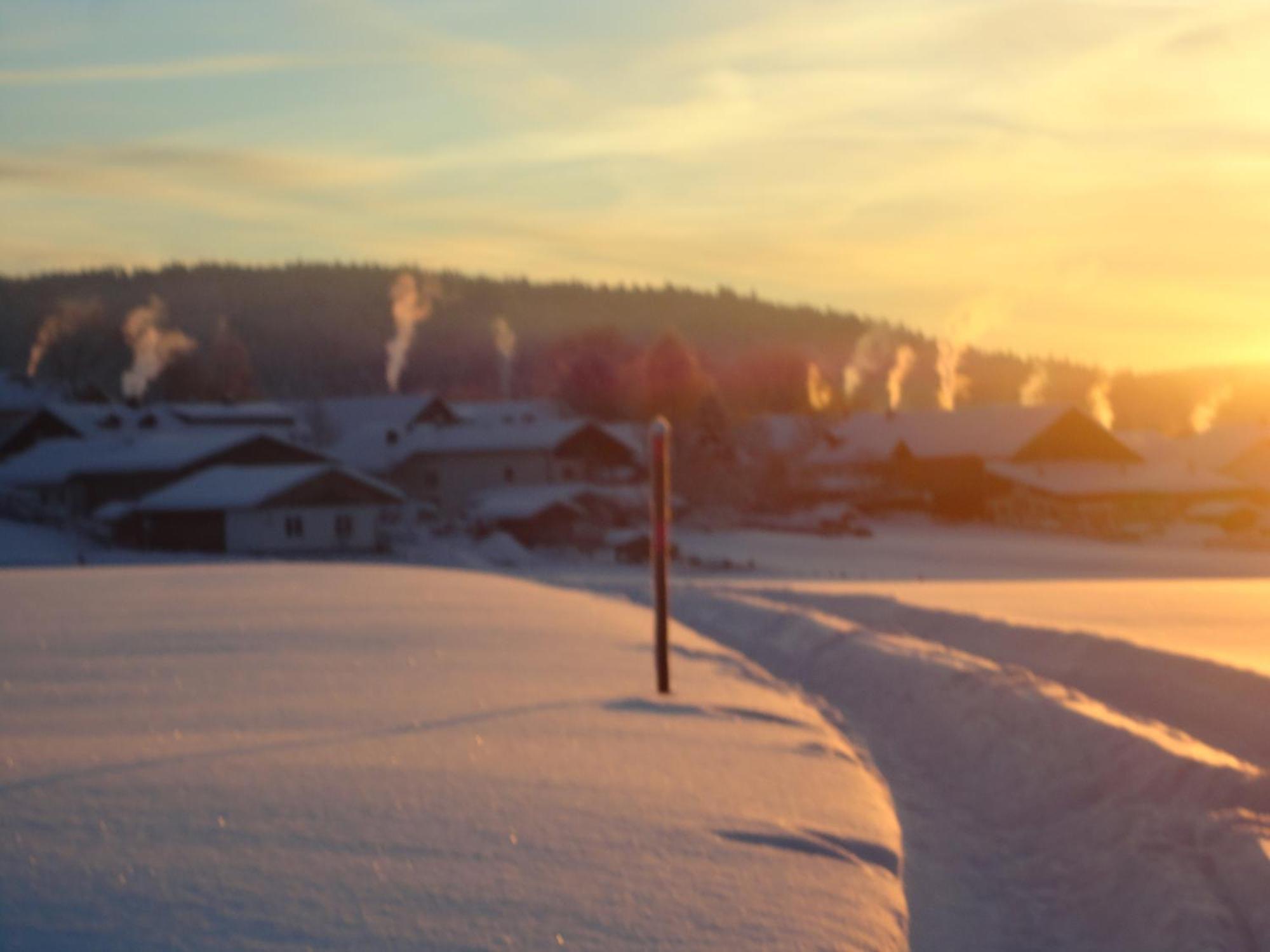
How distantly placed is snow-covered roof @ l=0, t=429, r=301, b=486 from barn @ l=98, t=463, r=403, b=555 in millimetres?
5298

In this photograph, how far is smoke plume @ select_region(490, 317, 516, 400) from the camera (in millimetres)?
135250

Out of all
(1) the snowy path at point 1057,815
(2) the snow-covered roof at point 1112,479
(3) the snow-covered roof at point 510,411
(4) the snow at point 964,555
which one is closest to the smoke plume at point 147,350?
(3) the snow-covered roof at point 510,411

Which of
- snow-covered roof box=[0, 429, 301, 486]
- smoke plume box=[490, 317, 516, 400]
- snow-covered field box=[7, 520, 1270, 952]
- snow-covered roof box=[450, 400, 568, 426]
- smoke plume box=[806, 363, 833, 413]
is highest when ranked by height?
smoke plume box=[490, 317, 516, 400]

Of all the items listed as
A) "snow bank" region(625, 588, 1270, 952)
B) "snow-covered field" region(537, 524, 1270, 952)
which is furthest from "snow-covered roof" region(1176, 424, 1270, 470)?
"snow bank" region(625, 588, 1270, 952)

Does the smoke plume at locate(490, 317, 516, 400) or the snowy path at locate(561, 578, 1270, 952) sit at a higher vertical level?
the smoke plume at locate(490, 317, 516, 400)

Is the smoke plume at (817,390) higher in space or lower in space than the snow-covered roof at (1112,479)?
higher

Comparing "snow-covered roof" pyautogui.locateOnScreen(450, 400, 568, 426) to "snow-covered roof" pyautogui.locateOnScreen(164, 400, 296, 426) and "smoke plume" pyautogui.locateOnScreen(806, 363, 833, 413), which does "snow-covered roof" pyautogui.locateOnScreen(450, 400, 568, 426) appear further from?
"smoke plume" pyautogui.locateOnScreen(806, 363, 833, 413)

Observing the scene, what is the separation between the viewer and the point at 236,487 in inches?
2496

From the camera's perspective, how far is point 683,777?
8820 millimetres

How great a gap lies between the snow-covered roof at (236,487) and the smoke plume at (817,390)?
76179 millimetres

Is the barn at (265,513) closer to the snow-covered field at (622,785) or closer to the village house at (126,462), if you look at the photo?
the village house at (126,462)

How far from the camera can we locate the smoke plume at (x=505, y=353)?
444 feet

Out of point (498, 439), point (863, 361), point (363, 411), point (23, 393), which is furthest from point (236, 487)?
point (863, 361)

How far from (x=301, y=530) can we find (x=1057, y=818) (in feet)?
187
